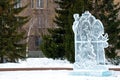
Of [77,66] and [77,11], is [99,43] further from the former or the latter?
[77,11]

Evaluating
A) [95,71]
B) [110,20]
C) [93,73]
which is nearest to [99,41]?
[95,71]

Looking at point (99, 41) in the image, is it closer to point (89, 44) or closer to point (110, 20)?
point (89, 44)

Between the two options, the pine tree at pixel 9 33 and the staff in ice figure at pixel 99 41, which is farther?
the pine tree at pixel 9 33

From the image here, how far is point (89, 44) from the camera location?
64.7 feet

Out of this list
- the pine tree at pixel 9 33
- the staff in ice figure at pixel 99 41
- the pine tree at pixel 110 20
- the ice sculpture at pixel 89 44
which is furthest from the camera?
the pine tree at pixel 110 20

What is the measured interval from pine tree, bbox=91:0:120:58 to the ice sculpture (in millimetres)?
8677

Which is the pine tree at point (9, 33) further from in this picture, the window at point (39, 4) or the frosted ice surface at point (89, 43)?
the window at point (39, 4)

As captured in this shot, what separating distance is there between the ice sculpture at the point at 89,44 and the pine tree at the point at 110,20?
8.68 m

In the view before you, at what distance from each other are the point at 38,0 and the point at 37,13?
3.81 m

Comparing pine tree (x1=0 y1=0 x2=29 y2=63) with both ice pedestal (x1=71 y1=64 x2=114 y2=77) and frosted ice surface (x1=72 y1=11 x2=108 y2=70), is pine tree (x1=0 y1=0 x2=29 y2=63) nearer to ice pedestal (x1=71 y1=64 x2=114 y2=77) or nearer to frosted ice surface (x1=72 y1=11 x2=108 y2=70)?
frosted ice surface (x1=72 y1=11 x2=108 y2=70)

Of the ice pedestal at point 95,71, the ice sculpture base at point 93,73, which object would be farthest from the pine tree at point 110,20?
the ice sculpture base at point 93,73

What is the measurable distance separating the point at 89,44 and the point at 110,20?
10.2 metres

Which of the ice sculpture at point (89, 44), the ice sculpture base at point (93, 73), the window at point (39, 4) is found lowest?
the ice sculpture base at point (93, 73)

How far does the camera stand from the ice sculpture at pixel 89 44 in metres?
19.6
